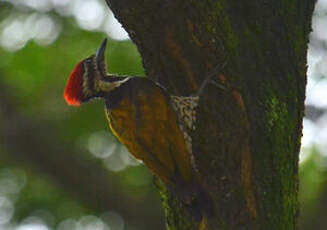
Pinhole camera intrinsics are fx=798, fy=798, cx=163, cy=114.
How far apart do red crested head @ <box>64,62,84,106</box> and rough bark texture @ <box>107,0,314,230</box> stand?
88 cm

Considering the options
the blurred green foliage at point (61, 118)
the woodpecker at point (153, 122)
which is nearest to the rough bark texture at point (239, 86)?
the woodpecker at point (153, 122)

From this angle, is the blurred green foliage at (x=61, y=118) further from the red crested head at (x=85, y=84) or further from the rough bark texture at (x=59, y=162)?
the red crested head at (x=85, y=84)

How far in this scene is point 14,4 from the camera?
9.05m

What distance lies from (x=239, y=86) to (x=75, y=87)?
4.37 ft

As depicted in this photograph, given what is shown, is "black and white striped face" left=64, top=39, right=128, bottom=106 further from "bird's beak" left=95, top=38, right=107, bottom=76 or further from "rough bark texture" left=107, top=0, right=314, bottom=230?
"rough bark texture" left=107, top=0, right=314, bottom=230

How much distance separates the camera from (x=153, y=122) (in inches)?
171

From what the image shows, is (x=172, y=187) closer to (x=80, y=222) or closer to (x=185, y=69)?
(x=185, y=69)

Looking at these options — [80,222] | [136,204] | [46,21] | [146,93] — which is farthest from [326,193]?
[146,93]

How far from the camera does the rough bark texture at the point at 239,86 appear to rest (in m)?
3.87

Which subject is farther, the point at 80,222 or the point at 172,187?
the point at 80,222

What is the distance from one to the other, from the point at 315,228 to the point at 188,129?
4609 millimetres

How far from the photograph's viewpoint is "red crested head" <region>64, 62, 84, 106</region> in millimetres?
4914

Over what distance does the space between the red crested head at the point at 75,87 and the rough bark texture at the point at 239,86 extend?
0.88 meters

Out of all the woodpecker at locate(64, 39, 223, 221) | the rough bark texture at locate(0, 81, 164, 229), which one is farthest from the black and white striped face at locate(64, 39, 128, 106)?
the rough bark texture at locate(0, 81, 164, 229)
